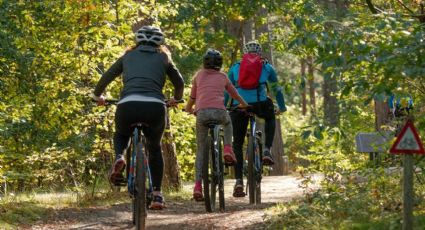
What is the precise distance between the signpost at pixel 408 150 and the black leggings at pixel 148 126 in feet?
8.33

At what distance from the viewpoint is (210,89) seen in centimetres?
921

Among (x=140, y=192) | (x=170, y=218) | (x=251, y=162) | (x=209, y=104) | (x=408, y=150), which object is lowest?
(x=170, y=218)

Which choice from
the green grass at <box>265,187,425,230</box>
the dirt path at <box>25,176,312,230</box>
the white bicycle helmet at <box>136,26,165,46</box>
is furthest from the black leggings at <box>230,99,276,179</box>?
the white bicycle helmet at <box>136,26,165,46</box>

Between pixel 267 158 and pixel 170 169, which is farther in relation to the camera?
pixel 170 169

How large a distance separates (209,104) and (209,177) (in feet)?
3.01

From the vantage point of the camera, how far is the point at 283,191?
13.6m

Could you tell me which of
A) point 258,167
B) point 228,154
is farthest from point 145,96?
point 258,167

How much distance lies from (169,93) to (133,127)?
18.5ft

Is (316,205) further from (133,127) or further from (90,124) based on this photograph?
(90,124)

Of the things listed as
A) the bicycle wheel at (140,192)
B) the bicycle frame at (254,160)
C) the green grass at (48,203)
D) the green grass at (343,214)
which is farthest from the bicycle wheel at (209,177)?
the bicycle wheel at (140,192)

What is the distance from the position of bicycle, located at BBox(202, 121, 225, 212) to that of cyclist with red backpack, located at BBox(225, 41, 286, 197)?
830mm

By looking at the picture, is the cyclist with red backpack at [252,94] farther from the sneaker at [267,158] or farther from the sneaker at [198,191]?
the sneaker at [198,191]

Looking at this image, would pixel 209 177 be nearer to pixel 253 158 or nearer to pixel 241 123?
pixel 253 158

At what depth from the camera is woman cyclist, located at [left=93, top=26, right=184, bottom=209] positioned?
717 centimetres
